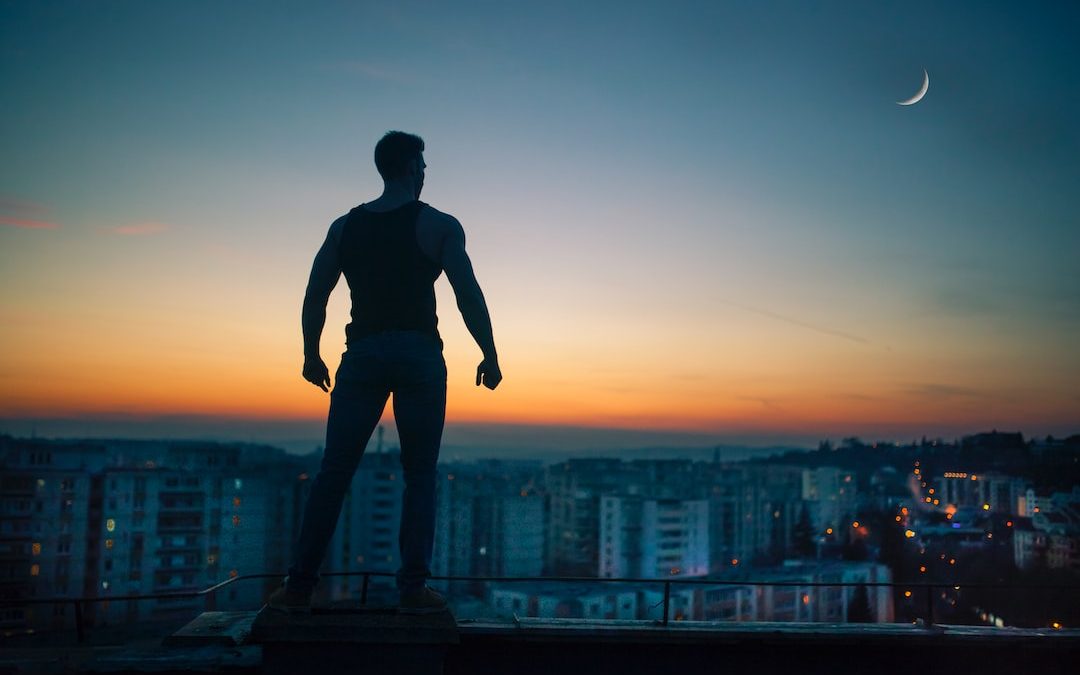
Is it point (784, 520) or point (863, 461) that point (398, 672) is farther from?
point (863, 461)

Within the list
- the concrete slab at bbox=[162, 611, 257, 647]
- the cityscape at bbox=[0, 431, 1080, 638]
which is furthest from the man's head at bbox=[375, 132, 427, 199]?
the cityscape at bbox=[0, 431, 1080, 638]

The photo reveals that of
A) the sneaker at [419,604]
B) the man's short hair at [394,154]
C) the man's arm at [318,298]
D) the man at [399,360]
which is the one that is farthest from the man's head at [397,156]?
the sneaker at [419,604]

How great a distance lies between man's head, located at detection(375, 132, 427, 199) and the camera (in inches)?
153

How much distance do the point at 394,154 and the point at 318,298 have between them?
0.73 metres

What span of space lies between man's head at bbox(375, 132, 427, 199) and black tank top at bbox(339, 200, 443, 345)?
182mm

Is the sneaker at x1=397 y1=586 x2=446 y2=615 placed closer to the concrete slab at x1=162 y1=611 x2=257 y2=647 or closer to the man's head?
the concrete slab at x1=162 y1=611 x2=257 y2=647

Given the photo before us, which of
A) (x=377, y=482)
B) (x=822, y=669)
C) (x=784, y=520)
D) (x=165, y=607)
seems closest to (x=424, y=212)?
(x=822, y=669)

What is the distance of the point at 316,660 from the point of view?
345 centimetres

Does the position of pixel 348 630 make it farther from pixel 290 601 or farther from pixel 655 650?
pixel 655 650

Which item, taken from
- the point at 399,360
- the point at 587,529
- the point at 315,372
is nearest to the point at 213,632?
the point at 315,372

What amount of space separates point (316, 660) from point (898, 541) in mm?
54475

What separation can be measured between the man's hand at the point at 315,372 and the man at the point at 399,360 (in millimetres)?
135

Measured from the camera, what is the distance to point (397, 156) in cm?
388

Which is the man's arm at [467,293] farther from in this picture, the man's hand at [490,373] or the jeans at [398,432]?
the jeans at [398,432]
